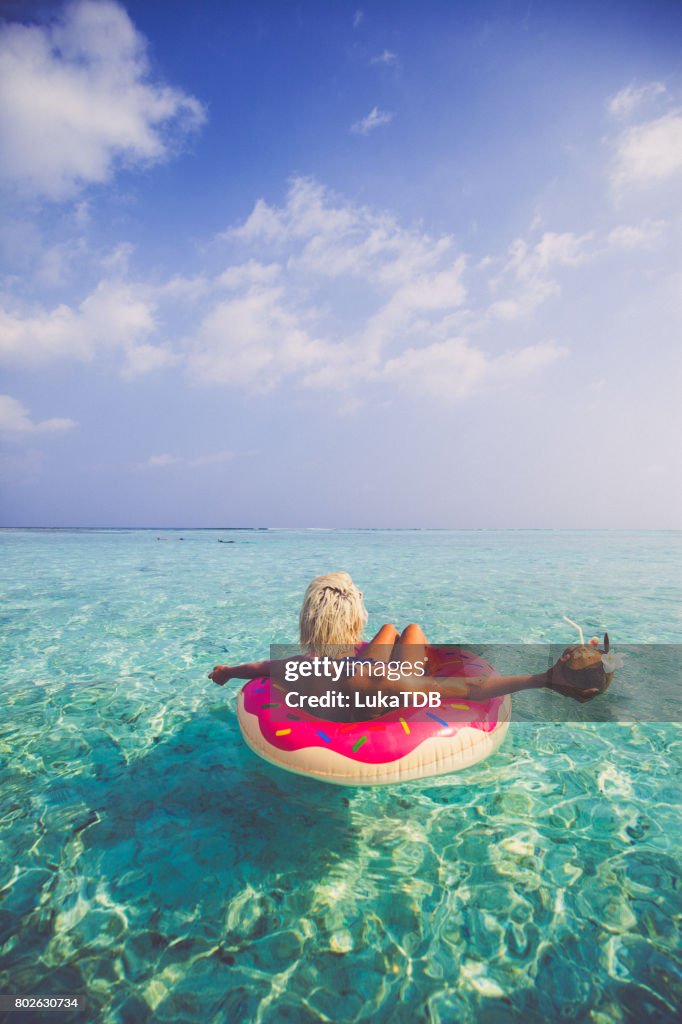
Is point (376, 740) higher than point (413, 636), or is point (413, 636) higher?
point (413, 636)

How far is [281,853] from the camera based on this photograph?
9.97 feet

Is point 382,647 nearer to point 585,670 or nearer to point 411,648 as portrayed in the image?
point 411,648

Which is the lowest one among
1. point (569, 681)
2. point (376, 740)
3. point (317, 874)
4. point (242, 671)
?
point (317, 874)

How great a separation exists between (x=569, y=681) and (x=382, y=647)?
1.37m

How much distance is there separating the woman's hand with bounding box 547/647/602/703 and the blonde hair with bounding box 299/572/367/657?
1.28 m

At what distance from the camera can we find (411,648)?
365 centimetres

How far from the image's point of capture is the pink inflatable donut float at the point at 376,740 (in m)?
3.29

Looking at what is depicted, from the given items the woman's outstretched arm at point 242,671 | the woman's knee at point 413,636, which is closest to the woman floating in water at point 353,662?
the woman's knee at point 413,636

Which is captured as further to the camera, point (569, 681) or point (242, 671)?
point (242, 671)

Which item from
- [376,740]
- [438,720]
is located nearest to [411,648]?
[438,720]

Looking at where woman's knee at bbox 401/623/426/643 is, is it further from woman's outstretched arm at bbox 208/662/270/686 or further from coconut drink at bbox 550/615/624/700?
woman's outstretched arm at bbox 208/662/270/686

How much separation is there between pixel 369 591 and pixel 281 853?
10.5 m

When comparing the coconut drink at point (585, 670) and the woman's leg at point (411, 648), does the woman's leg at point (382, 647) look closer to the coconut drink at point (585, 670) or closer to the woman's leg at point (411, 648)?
the woman's leg at point (411, 648)

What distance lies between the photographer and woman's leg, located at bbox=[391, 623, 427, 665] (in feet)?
11.9
